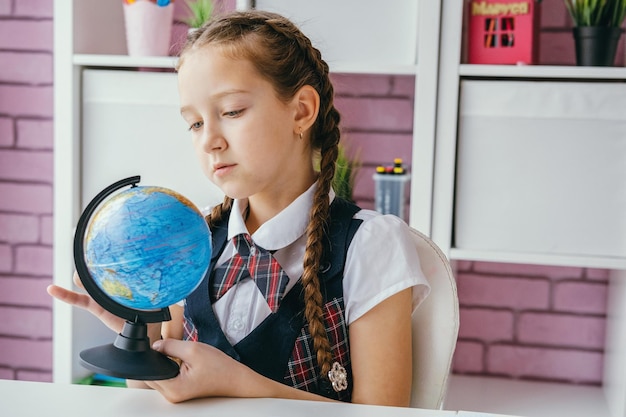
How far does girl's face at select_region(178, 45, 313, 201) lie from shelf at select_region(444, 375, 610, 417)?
3.39 feet

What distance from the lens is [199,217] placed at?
941 millimetres

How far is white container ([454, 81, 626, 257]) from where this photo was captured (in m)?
1.82

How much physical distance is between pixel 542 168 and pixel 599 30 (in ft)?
1.14

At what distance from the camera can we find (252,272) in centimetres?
130

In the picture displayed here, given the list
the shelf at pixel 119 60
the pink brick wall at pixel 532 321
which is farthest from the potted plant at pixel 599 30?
the shelf at pixel 119 60

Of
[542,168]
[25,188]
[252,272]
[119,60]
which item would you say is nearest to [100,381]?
[25,188]

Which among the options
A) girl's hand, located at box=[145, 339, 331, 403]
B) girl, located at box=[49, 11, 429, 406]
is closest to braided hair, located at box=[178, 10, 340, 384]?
girl, located at box=[49, 11, 429, 406]

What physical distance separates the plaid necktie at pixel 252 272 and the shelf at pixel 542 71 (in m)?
0.80

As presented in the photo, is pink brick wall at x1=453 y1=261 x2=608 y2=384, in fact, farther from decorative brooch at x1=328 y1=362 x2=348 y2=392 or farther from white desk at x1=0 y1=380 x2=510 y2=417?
white desk at x1=0 y1=380 x2=510 y2=417

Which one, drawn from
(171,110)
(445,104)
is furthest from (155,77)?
(445,104)

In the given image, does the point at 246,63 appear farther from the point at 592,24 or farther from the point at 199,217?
the point at 592,24

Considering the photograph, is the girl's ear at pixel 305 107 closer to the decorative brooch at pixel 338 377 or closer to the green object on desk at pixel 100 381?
the decorative brooch at pixel 338 377

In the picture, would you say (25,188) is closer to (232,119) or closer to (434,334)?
(232,119)

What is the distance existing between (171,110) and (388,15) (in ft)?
1.94
